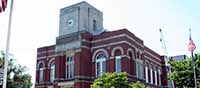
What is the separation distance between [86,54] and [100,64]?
2.31 m

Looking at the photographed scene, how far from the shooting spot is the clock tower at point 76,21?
42.8m

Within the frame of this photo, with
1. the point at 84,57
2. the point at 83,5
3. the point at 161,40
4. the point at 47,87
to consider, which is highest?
the point at 83,5

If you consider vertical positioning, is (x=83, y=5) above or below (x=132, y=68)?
above

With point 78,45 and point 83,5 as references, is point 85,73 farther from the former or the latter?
point 83,5

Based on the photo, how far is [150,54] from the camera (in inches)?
1951

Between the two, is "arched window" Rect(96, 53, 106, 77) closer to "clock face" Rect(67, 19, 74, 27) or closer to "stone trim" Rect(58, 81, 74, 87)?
"stone trim" Rect(58, 81, 74, 87)

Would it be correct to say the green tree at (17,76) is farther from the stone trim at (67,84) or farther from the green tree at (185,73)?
the green tree at (185,73)

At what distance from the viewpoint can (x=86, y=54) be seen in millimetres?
40000

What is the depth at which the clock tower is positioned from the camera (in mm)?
42753

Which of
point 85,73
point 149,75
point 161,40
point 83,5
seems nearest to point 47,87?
point 85,73

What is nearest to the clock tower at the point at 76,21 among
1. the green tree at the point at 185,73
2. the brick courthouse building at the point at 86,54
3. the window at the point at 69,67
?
the brick courthouse building at the point at 86,54

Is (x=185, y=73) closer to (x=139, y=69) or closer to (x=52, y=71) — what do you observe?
(x=139, y=69)

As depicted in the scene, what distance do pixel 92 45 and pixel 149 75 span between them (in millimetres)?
13048

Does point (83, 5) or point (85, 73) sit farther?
point (83, 5)
